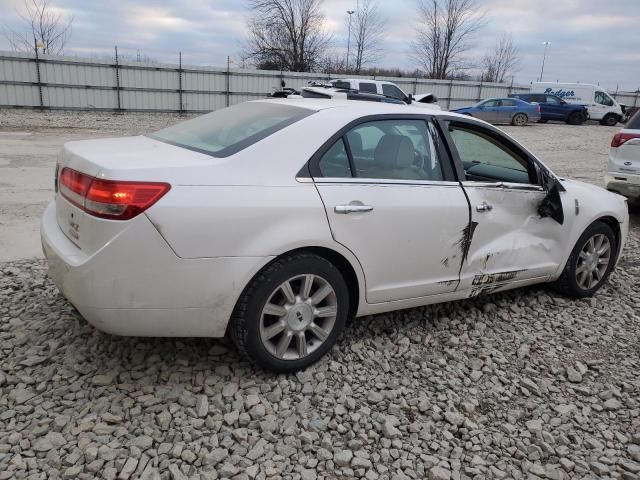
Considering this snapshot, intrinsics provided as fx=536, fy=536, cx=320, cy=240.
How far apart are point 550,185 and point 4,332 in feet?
12.9

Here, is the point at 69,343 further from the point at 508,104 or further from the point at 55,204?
the point at 508,104

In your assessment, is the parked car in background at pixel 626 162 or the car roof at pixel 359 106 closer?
the car roof at pixel 359 106

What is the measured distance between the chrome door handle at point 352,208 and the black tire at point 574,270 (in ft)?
7.31

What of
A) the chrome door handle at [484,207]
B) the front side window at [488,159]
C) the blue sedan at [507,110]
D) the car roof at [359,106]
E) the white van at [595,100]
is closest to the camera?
the car roof at [359,106]

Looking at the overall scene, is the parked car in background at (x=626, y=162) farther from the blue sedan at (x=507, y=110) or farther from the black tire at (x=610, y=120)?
the black tire at (x=610, y=120)

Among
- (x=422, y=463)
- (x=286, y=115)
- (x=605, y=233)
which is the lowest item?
(x=422, y=463)

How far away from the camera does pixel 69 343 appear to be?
10.7ft

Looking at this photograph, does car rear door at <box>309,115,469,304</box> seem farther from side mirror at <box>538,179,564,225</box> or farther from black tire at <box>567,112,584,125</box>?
black tire at <box>567,112,584,125</box>

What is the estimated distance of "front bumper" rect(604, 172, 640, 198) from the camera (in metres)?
7.25

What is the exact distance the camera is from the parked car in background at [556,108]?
2828 centimetres

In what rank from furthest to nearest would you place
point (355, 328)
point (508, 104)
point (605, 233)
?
point (508, 104), point (605, 233), point (355, 328)

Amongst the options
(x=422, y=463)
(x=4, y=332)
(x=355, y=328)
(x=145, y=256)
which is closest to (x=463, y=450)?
(x=422, y=463)

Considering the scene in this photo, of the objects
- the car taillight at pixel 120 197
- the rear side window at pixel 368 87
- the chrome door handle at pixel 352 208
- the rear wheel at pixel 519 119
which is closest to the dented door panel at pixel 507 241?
the chrome door handle at pixel 352 208

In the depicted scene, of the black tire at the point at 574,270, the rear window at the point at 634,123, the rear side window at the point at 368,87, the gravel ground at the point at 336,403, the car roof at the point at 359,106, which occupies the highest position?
the rear side window at the point at 368,87
